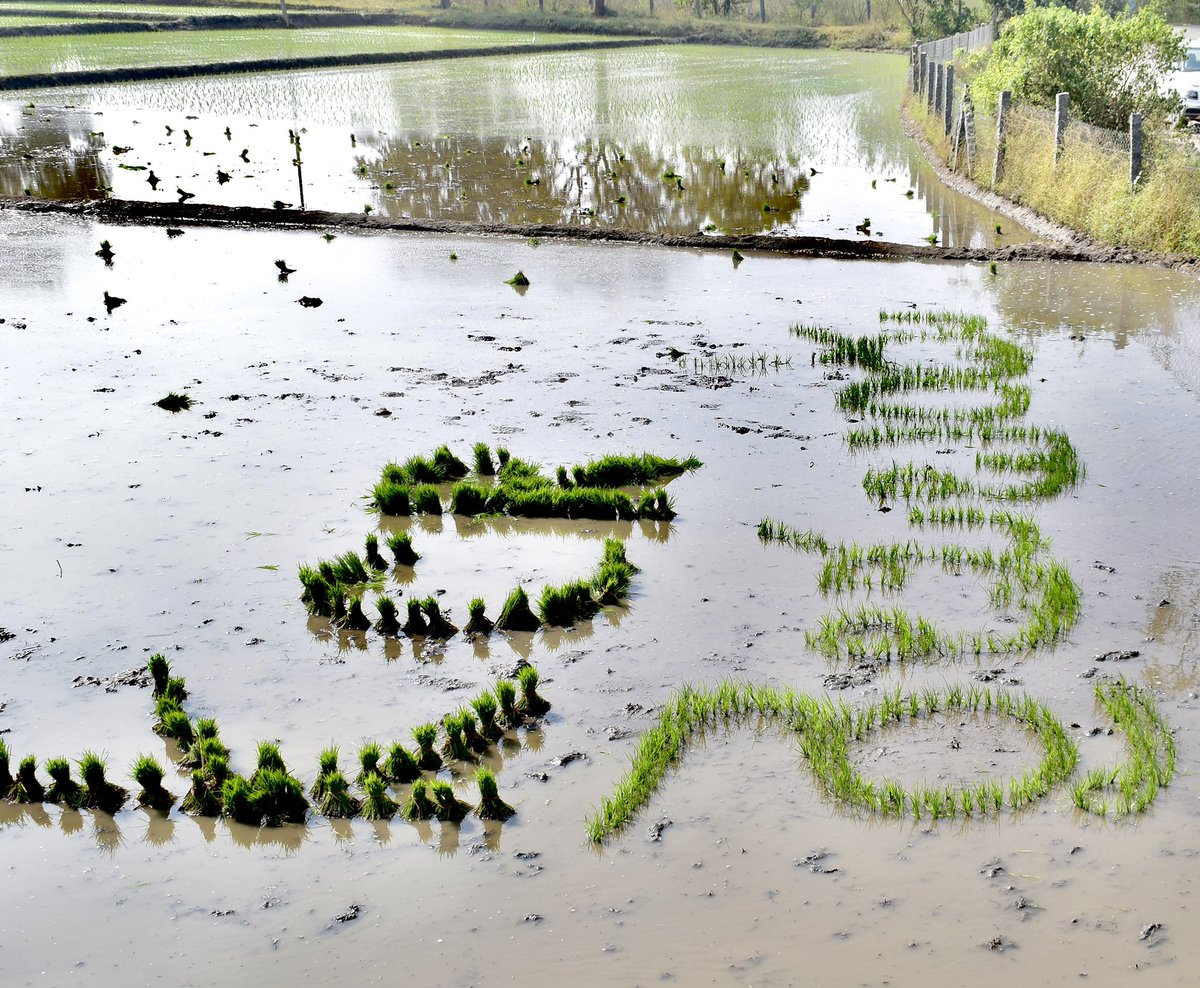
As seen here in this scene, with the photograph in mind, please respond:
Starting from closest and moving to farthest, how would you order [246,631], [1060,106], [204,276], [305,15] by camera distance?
[246,631] → [204,276] → [1060,106] → [305,15]

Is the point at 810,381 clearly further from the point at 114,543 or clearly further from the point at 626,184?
the point at 626,184

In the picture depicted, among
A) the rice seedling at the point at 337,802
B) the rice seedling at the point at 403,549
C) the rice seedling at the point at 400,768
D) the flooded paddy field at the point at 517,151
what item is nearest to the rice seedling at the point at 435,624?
the rice seedling at the point at 403,549

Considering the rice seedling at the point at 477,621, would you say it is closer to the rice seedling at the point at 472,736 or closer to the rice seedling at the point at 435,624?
the rice seedling at the point at 435,624

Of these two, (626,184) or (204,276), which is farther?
(626,184)

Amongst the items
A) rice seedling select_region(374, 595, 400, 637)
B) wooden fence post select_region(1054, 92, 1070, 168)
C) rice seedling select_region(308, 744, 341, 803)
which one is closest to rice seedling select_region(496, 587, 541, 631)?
rice seedling select_region(374, 595, 400, 637)

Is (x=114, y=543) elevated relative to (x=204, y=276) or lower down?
lower down

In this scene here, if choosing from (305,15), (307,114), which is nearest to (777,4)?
(305,15)

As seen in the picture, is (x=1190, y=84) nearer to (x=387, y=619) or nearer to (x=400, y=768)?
(x=387, y=619)
